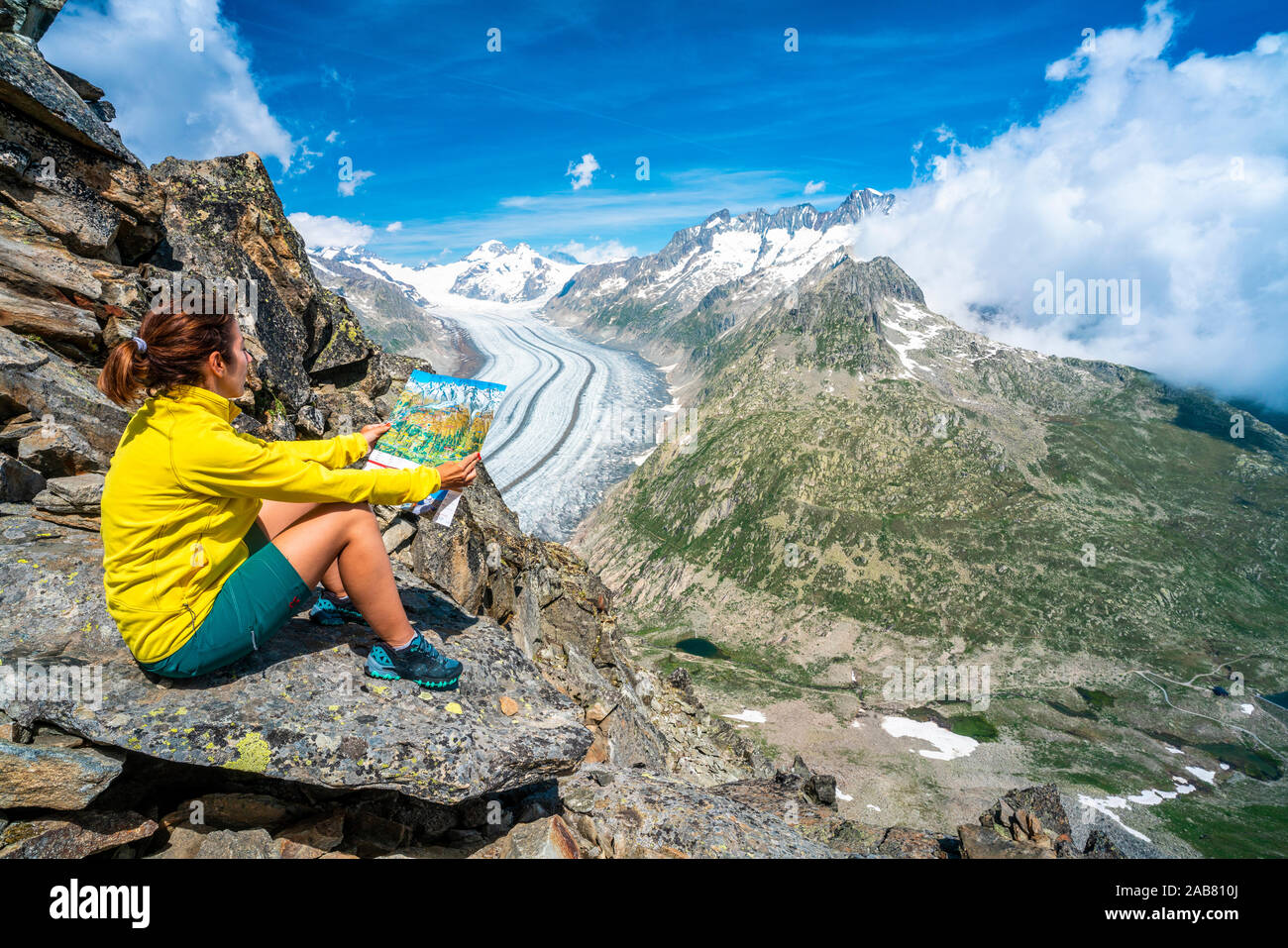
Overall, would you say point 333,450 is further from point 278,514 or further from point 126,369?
point 126,369

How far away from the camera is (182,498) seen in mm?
5777

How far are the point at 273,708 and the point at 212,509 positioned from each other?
2514 millimetres

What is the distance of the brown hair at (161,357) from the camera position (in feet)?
18.1

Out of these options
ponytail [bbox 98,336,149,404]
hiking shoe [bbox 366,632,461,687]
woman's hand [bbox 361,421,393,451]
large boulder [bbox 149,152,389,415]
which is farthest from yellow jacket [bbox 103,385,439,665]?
large boulder [bbox 149,152,389,415]

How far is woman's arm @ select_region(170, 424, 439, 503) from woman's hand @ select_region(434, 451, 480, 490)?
10.4 inches

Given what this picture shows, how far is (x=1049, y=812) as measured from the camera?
165ft

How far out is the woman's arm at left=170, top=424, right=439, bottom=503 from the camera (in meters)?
5.62

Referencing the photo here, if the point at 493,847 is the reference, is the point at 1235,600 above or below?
below

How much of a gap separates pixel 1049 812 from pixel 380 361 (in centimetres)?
6220

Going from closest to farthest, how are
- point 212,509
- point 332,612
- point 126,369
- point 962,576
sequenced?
1. point 126,369
2. point 212,509
3. point 332,612
4. point 962,576

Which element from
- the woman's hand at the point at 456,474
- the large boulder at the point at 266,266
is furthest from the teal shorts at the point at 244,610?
the large boulder at the point at 266,266

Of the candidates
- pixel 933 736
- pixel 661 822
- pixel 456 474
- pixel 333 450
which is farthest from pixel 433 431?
pixel 933 736

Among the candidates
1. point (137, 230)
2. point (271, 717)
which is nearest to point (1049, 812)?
point (271, 717)
